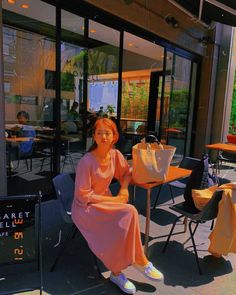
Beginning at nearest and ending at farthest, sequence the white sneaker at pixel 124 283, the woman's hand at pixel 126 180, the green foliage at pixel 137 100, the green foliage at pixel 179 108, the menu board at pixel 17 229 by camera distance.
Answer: the menu board at pixel 17 229 < the white sneaker at pixel 124 283 < the woman's hand at pixel 126 180 < the green foliage at pixel 137 100 < the green foliage at pixel 179 108

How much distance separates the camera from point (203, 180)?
96.9 inches

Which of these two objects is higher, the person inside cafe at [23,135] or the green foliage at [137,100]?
the green foliage at [137,100]

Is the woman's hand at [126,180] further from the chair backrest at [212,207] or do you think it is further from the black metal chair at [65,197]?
the chair backrest at [212,207]

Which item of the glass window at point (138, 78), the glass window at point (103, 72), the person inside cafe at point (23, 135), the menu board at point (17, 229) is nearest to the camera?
the menu board at point (17, 229)

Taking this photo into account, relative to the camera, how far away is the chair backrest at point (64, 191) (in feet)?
7.30

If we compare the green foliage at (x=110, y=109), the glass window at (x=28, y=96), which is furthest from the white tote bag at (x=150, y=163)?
the green foliage at (x=110, y=109)

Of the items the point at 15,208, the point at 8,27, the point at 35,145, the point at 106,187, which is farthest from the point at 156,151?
the point at 8,27

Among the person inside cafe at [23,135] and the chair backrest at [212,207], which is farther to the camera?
the person inside cafe at [23,135]

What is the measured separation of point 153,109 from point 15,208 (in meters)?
4.89

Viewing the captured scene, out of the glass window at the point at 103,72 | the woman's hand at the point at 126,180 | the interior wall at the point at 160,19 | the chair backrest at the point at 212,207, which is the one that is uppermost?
the interior wall at the point at 160,19

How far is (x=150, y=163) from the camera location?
2154 mm

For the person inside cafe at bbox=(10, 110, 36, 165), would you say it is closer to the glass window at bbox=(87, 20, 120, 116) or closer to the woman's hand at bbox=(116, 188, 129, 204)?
the glass window at bbox=(87, 20, 120, 116)

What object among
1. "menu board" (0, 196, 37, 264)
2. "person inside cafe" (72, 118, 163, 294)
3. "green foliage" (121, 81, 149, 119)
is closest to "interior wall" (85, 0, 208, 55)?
"green foliage" (121, 81, 149, 119)

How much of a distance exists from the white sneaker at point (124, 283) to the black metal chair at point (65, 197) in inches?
7.1
